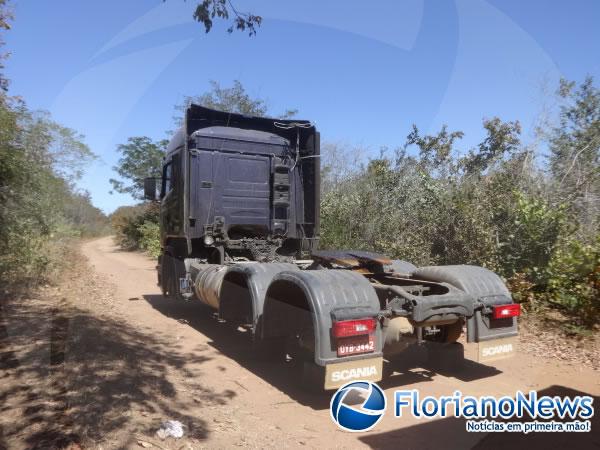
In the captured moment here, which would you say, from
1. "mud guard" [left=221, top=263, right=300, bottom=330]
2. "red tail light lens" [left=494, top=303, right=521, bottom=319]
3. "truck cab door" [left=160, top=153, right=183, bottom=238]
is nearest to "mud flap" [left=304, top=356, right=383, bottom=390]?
"mud guard" [left=221, top=263, right=300, bottom=330]

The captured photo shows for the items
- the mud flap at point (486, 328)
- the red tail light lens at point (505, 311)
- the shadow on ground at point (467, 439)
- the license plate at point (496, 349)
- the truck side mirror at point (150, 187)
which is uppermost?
the truck side mirror at point (150, 187)

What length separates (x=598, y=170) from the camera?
24.7 ft

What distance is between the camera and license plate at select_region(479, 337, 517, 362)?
443 centimetres

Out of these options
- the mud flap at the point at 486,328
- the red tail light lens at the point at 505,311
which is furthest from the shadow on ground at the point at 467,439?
the red tail light lens at the point at 505,311

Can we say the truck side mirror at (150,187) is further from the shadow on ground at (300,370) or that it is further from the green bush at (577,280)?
the green bush at (577,280)

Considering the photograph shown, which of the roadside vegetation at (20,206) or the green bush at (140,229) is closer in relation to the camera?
the roadside vegetation at (20,206)

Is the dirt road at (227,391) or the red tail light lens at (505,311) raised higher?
the red tail light lens at (505,311)

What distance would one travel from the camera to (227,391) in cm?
450

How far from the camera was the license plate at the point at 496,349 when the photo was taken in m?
4.43

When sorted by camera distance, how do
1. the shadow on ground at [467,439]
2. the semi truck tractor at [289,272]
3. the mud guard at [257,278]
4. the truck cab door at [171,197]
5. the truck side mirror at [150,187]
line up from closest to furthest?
the shadow on ground at [467,439] < the semi truck tractor at [289,272] < the mud guard at [257,278] < the truck cab door at [171,197] < the truck side mirror at [150,187]

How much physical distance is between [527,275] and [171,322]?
569 cm

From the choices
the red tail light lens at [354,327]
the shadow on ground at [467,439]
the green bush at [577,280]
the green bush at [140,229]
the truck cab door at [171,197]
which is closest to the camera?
the shadow on ground at [467,439]

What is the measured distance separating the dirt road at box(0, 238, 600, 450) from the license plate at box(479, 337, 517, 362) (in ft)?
1.10

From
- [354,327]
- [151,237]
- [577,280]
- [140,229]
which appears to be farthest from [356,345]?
[140,229]
